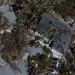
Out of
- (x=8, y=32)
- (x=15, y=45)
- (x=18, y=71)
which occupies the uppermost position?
(x=8, y=32)

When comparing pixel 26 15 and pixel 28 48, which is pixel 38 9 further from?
pixel 28 48

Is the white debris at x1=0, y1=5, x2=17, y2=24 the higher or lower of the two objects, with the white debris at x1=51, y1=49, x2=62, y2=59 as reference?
higher

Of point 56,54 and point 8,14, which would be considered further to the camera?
point 8,14

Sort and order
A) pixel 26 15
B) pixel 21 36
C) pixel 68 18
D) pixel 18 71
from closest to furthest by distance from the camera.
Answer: pixel 18 71 → pixel 21 36 → pixel 26 15 → pixel 68 18

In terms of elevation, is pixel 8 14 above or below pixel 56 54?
above

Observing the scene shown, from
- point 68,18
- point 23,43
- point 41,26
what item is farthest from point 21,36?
point 68,18

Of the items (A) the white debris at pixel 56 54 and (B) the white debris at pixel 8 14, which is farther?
(B) the white debris at pixel 8 14

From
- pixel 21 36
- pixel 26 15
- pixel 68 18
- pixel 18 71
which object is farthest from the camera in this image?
pixel 68 18

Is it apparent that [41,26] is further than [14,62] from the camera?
Yes

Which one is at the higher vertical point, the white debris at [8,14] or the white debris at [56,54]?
the white debris at [8,14]

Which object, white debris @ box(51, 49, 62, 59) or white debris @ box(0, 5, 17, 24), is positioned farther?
white debris @ box(0, 5, 17, 24)

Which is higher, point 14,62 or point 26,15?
point 26,15
